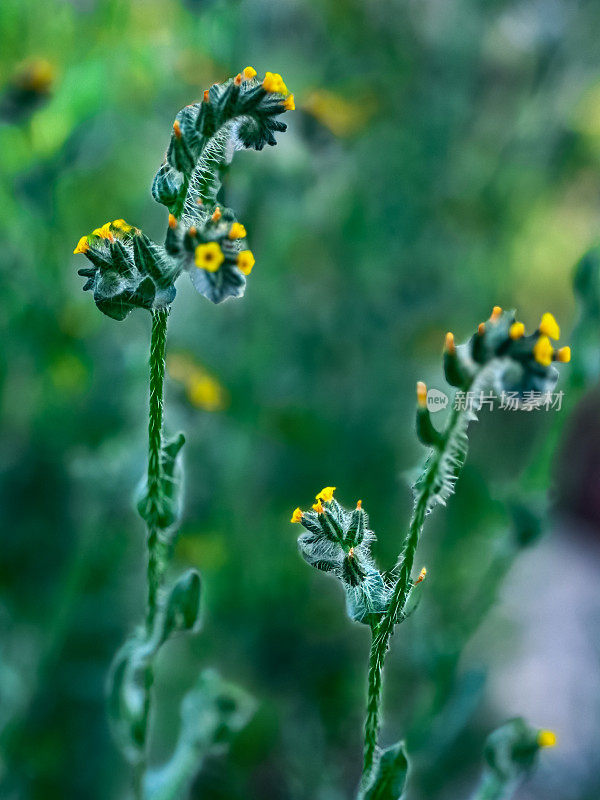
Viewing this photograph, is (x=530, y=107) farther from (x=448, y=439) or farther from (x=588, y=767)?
(x=448, y=439)

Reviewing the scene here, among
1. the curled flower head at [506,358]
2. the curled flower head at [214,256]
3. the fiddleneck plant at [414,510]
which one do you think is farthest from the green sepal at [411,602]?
the curled flower head at [214,256]

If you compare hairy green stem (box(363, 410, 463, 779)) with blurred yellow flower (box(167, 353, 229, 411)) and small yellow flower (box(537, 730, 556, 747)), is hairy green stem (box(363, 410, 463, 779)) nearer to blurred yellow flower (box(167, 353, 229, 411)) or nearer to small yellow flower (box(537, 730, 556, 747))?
small yellow flower (box(537, 730, 556, 747))

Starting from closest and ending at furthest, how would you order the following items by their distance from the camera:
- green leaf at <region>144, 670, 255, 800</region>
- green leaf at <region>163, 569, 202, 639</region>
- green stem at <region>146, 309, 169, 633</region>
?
green stem at <region>146, 309, 169, 633</region>, green leaf at <region>163, 569, 202, 639</region>, green leaf at <region>144, 670, 255, 800</region>

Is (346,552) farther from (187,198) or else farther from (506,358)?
(187,198)

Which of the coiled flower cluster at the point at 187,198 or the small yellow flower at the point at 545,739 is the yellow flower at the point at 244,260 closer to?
the coiled flower cluster at the point at 187,198
